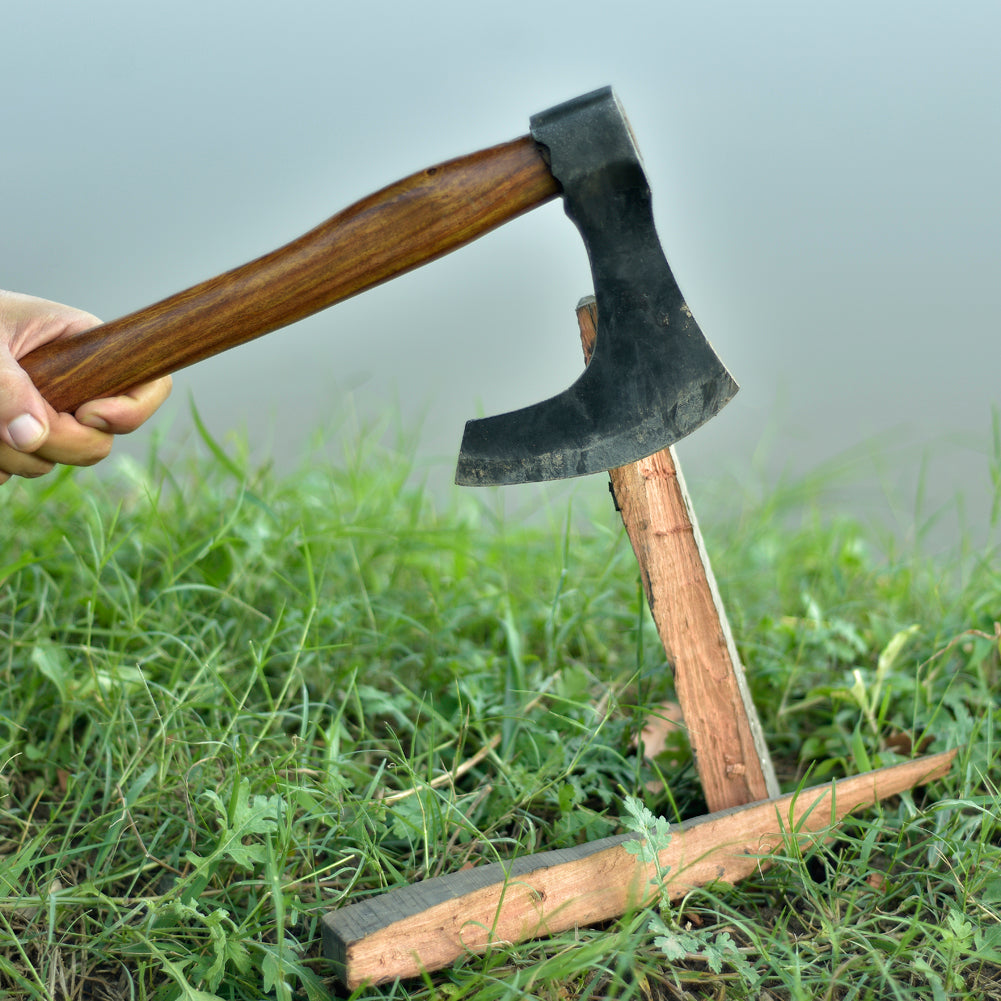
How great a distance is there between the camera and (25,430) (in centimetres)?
162

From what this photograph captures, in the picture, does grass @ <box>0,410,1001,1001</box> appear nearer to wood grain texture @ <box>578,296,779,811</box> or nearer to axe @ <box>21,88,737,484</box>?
wood grain texture @ <box>578,296,779,811</box>

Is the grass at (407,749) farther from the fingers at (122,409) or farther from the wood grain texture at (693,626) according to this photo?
the fingers at (122,409)

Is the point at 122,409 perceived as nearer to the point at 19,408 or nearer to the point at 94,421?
the point at 94,421

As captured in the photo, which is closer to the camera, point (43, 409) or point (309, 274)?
point (309, 274)

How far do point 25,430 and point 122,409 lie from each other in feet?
0.59

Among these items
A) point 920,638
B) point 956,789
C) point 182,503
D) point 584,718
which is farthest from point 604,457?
point 182,503

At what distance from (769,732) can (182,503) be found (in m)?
1.86

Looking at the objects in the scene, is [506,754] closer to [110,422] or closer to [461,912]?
[461,912]

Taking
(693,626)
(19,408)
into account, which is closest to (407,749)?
(693,626)

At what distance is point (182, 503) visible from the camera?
265cm

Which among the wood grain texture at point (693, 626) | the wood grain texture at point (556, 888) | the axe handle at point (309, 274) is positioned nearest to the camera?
the wood grain texture at point (556, 888)

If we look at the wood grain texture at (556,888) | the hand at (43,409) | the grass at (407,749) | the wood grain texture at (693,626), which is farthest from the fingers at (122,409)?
the wood grain texture at (556,888)

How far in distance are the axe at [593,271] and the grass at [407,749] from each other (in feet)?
1.91

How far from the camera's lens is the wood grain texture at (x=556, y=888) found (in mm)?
1271
